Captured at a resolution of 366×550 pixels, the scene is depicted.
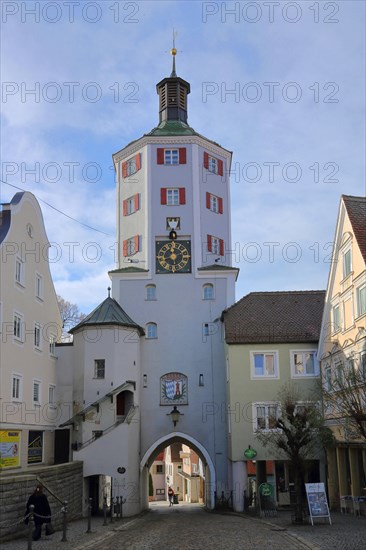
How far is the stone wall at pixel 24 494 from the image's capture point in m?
19.2

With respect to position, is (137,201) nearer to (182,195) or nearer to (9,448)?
(182,195)

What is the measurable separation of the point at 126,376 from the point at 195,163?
1529 cm

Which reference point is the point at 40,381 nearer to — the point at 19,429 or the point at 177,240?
the point at 19,429

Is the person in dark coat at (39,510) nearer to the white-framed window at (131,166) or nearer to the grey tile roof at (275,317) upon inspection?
the grey tile roof at (275,317)

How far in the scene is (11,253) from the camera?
30.8m

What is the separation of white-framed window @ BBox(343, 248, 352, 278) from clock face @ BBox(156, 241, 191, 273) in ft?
50.2

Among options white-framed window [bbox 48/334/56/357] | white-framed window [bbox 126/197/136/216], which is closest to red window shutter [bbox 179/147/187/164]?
white-framed window [bbox 126/197/136/216]

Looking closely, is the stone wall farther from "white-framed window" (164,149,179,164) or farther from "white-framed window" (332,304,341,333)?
"white-framed window" (164,149,179,164)

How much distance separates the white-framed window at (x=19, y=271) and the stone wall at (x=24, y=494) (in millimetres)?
8629

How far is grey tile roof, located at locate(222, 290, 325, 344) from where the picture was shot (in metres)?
38.8

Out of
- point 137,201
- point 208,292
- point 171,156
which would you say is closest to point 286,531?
point 208,292

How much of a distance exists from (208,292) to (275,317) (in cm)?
574

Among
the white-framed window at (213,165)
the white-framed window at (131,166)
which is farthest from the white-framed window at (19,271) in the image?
the white-framed window at (213,165)

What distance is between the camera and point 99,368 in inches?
1570
